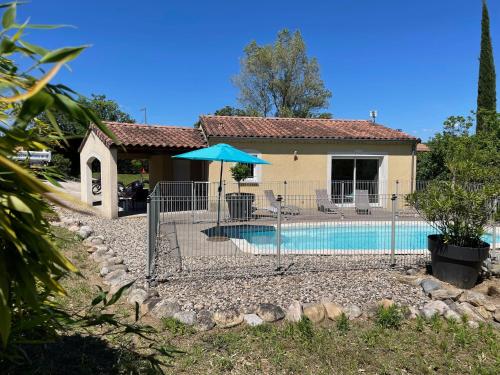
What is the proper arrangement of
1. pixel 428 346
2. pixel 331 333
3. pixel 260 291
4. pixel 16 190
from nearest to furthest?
1. pixel 16 190
2. pixel 428 346
3. pixel 331 333
4. pixel 260 291

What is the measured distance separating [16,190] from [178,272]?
20.3 feet

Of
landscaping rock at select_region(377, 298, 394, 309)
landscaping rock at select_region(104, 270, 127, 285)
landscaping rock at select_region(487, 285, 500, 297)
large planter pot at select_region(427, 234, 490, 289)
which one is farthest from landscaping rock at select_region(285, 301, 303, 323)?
landscaping rock at select_region(487, 285, 500, 297)

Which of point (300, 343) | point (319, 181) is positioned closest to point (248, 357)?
point (300, 343)

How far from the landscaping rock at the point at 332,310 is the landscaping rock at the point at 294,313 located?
37 cm

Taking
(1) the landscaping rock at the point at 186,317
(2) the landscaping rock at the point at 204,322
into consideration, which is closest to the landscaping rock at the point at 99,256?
(1) the landscaping rock at the point at 186,317

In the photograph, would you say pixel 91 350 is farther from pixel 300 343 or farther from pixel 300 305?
pixel 300 305

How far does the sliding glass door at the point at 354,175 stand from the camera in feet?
62.5

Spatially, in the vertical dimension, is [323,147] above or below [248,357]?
above

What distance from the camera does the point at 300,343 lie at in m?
4.48

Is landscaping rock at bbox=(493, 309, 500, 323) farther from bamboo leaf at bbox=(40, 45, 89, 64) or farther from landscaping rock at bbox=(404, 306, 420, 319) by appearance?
bamboo leaf at bbox=(40, 45, 89, 64)

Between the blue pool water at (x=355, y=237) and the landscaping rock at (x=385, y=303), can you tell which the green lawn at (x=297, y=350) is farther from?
the blue pool water at (x=355, y=237)

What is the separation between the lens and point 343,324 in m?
4.92

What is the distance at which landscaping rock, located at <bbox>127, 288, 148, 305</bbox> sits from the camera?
5.57 m

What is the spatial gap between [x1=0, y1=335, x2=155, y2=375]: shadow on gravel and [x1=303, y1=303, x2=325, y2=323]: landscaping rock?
7.73ft
